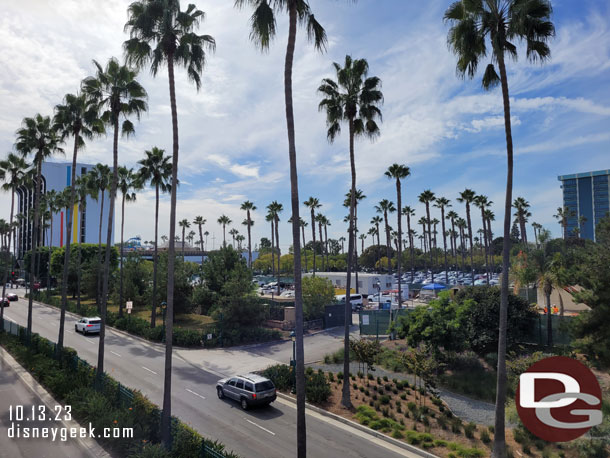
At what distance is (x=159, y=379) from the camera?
23719 millimetres

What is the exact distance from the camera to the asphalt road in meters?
15.4

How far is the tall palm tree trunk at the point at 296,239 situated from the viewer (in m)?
11.3

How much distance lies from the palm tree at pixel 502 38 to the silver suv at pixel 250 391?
1035 cm

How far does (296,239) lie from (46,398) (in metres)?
15.7

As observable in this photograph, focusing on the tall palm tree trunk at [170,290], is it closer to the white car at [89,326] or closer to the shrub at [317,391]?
the shrub at [317,391]

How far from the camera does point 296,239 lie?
12117mm

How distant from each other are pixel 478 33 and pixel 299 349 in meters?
12.6

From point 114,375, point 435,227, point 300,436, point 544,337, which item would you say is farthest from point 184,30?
point 435,227

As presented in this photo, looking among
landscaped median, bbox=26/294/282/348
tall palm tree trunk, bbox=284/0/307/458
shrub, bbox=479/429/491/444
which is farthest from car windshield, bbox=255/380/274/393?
landscaped median, bbox=26/294/282/348

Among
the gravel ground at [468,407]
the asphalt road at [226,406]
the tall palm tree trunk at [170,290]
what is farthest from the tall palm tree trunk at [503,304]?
the tall palm tree trunk at [170,290]

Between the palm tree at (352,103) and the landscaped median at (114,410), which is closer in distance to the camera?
the landscaped median at (114,410)

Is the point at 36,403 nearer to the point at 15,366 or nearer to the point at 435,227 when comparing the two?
the point at 15,366

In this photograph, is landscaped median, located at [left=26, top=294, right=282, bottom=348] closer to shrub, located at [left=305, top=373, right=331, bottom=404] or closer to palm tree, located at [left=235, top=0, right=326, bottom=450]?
shrub, located at [left=305, top=373, right=331, bottom=404]

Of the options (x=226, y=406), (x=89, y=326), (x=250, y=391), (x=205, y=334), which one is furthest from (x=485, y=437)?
(x=89, y=326)
